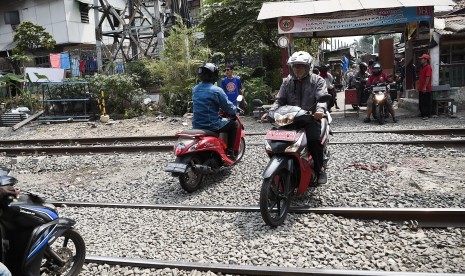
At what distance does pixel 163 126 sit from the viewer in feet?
43.9

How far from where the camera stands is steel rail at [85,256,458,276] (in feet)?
11.0

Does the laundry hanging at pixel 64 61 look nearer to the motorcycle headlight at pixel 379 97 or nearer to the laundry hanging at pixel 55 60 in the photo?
the laundry hanging at pixel 55 60

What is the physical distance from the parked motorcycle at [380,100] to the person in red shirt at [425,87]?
1.26 m

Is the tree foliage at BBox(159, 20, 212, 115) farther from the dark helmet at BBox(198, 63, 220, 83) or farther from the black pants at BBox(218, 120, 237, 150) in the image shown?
the dark helmet at BBox(198, 63, 220, 83)

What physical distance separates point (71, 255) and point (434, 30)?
Answer: 46.1ft

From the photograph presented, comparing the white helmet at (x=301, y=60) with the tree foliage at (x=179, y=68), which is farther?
the tree foliage at (x=179, y=68)

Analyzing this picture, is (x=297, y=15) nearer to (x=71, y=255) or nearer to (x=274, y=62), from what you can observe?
(x=274, y=62)

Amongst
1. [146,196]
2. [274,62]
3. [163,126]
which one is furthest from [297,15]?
[146,196]

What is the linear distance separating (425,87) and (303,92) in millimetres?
8180

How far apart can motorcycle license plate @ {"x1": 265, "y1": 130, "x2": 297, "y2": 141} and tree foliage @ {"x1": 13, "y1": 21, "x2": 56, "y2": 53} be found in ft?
82.1

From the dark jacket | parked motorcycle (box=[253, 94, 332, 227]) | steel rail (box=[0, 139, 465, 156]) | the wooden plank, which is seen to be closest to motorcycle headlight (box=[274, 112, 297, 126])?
parked motorcycle (box=[253, 94, 332, 227])

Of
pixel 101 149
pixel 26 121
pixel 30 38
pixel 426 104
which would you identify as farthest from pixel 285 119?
pixel 30 38

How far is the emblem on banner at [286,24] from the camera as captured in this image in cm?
1284

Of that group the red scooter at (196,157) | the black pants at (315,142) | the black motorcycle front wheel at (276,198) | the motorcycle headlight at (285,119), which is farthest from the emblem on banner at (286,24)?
the black motorcycle front wheel at (276,198)
